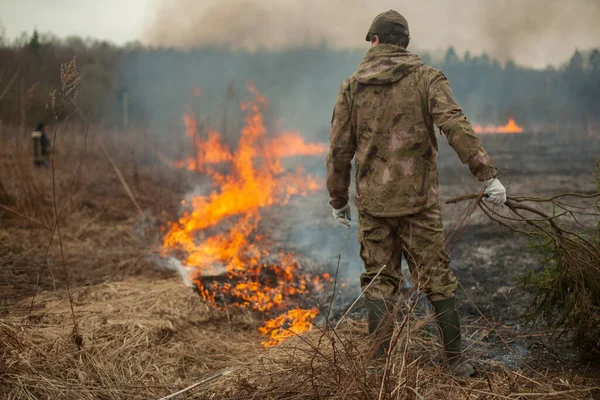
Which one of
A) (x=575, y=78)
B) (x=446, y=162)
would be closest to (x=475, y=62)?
(x=575, y=78)

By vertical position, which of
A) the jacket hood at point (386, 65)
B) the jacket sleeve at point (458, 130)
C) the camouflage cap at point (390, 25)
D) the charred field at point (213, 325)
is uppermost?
the camouflage cap at point (390, 25)

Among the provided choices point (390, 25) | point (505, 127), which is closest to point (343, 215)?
point (390, 25)

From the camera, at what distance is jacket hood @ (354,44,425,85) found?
2.75 m

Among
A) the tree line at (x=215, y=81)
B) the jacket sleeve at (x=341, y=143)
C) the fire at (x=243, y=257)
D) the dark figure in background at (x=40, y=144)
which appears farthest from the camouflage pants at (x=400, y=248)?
the tree line at (x=215, y=81)

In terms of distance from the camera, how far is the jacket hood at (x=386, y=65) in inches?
108

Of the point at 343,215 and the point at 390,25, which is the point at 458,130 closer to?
the point at 390,25

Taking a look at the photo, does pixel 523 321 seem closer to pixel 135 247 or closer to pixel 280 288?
pixel 280 288

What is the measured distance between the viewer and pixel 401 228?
2.87 m

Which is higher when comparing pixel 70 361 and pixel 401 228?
pixel 401 228

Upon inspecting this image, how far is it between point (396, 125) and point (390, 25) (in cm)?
66

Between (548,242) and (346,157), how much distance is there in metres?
1.38

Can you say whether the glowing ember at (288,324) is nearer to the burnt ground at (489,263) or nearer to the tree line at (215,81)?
the burnt ground at (489,263)

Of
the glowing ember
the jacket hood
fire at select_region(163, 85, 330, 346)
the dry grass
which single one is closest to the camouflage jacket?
the jacket hood

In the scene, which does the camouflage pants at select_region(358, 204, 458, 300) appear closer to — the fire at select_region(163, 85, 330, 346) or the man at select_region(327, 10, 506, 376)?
the man at select_region(327, 10, 506, 376)
